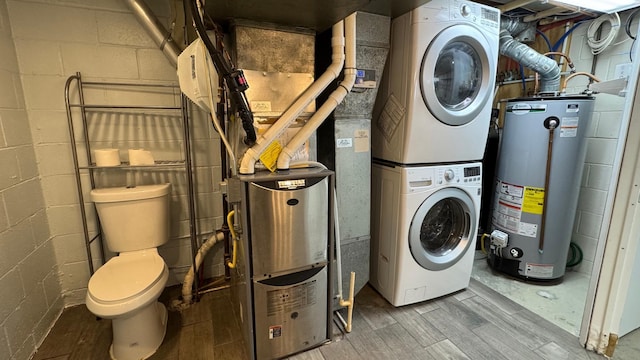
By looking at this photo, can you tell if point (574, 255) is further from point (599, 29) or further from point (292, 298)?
point (292, 298)

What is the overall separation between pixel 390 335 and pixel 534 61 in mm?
2058

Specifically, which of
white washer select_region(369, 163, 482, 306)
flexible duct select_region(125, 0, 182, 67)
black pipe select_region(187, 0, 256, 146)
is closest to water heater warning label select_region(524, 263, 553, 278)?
white washer select_region(369, 163, 482, 306)

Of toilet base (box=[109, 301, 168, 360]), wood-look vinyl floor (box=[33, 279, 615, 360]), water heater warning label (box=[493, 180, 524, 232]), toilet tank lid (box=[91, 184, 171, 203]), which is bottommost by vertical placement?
wood-look vinyl floor (box=[33, 279, 615, 360])

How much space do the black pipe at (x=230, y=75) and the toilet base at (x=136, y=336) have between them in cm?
105

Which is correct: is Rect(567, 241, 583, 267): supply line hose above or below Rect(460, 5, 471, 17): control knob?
below

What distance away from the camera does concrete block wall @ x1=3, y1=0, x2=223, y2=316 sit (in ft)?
5.39

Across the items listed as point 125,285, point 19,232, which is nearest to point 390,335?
point 125,285

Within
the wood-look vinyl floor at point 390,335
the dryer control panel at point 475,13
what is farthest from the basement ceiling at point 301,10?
the wood-look vinyl floor at point 390,335

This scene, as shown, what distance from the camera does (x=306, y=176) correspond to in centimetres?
139

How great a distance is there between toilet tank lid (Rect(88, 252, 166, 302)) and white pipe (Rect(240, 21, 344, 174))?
75cm

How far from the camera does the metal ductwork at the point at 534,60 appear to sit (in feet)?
Result: 6.83

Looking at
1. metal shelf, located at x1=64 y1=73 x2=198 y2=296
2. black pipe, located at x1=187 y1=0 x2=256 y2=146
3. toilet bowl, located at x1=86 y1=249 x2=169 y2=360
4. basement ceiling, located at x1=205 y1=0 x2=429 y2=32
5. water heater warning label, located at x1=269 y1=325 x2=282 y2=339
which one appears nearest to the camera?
black pipe, located at x1=187 y1=0 x2=256 y2=146

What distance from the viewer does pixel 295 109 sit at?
142 cm

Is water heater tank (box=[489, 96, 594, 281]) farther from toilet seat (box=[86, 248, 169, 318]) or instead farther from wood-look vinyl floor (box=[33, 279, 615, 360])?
toilet seat (box=[86, 248, 169, 318])
